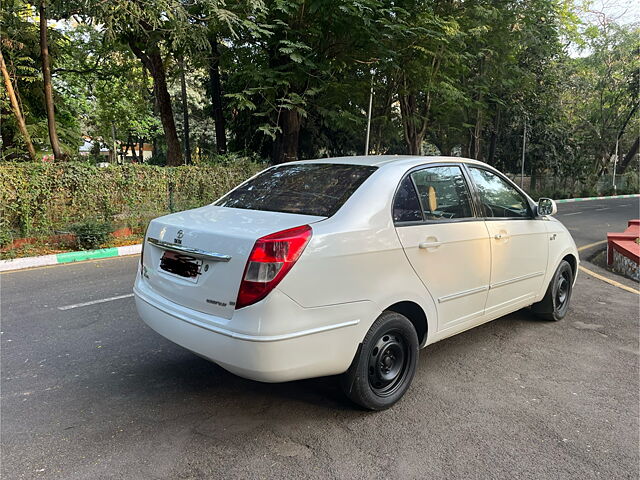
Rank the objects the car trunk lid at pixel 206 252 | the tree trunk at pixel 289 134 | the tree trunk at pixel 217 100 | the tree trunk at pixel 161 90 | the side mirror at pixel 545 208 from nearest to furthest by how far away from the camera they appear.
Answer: the car trunk lid at pixel 206 252, the side mirror at pixel 545 208, the tree trunk at pixel 161 90, the tree trunk at pixel 289 134, the tree trunk at pixel 217 100

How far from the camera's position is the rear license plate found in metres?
2.86

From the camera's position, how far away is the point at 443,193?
3.56 meters

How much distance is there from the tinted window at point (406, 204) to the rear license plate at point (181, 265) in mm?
1295

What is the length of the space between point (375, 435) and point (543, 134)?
29639 mm

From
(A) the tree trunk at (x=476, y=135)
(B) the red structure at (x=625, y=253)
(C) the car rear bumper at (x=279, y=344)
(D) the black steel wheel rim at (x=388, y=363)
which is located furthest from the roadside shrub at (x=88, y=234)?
(A) the tree trunk at (x=476, y=135)

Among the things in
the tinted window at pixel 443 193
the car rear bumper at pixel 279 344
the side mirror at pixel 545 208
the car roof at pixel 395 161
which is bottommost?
the car rear bumper at pixel 279 344

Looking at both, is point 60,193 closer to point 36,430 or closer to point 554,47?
point 36,430

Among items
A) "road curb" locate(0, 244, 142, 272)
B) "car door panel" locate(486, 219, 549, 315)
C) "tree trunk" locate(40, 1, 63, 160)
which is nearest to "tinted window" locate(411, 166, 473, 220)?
"car door panel" locate(486, 219, 549, 315)

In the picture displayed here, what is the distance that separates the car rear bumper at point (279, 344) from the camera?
2512 millimetres

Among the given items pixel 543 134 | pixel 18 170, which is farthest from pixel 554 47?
pixel 18 170

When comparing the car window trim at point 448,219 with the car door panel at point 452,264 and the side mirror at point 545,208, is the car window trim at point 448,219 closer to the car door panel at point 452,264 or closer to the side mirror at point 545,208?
the car door panel at point 452,264

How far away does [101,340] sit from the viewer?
4.24 meters

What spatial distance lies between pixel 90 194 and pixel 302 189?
7.95m

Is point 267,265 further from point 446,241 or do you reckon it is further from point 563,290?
point 563,290
